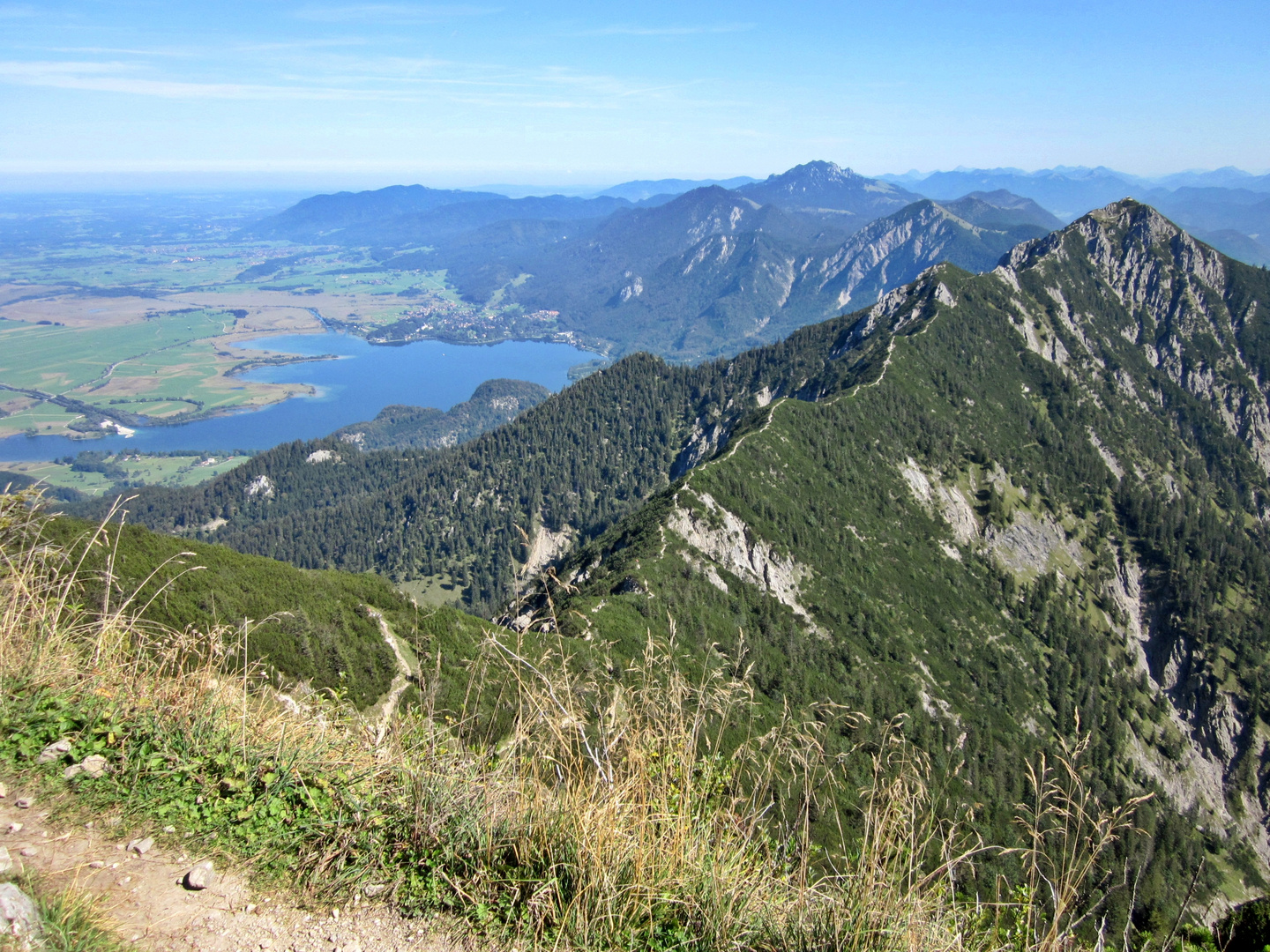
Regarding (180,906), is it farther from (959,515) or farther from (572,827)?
(959,515)

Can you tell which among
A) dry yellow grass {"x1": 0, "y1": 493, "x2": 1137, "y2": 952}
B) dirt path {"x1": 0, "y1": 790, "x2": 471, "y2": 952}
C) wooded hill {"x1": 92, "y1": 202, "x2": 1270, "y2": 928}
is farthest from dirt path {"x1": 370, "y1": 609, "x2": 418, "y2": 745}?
dirt path {"x1": 0, "y1": 790, "x2": 471, "y2": 952}

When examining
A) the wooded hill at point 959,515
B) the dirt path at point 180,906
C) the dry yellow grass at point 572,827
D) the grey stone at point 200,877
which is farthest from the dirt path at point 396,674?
the grey stone at point 200,877

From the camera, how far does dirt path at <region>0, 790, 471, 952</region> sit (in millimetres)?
4094

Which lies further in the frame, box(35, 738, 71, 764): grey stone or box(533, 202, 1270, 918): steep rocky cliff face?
box(533, 202, 1270, 918): steep rocky cliff face

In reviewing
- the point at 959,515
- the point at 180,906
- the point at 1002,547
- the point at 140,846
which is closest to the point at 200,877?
the point at 180,906

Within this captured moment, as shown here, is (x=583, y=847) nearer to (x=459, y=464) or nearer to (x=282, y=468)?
(x=459, y=464)

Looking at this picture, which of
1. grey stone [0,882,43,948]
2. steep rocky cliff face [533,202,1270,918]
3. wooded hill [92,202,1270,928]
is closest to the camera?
grey stone [0,882,43,948]

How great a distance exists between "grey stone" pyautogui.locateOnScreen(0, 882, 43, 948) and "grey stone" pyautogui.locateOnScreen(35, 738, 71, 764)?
5.78ft

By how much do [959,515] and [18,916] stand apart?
104 m

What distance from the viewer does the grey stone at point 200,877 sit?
4.34m

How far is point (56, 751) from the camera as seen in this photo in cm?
509

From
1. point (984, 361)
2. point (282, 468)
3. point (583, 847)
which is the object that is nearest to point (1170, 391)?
point (984, 361)

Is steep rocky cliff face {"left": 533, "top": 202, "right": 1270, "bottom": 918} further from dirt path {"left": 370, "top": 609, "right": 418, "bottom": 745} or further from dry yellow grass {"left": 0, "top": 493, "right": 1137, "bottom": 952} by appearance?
dry yellow grass {"left": 0, "top": 493, "right": 1137, "bottom": 952}

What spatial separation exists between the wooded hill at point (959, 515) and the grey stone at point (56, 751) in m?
12.0
